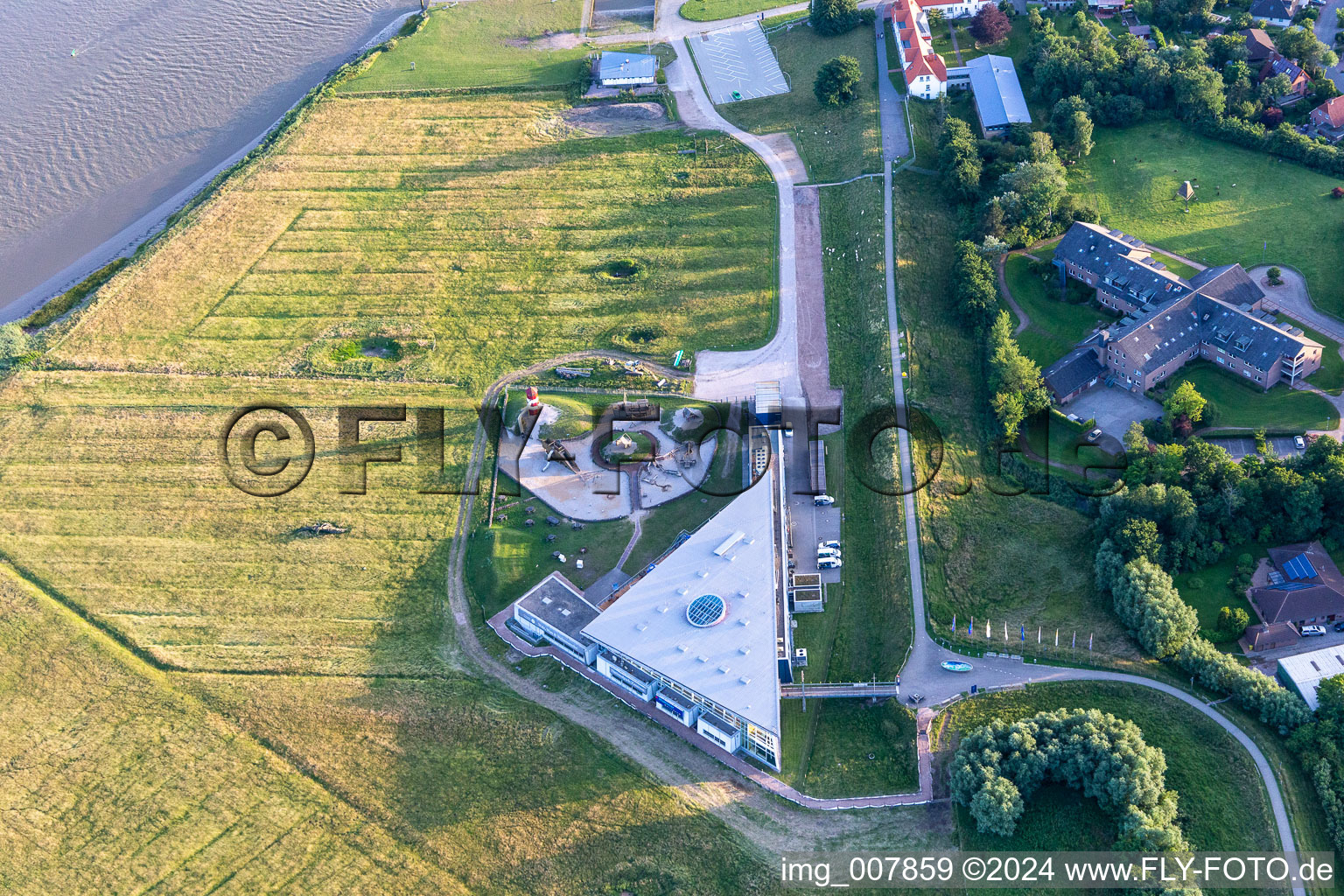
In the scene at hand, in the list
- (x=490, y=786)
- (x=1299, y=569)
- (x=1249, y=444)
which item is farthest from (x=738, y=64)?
(x=490, y=786)

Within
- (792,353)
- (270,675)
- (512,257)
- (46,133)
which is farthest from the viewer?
(46,133)

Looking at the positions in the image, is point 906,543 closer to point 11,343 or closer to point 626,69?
point 626,69

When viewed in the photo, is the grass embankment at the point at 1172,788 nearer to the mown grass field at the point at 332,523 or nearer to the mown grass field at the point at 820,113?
the mown grass field at the point at 332,523

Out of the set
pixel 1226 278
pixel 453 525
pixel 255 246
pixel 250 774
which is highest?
pixel 1226 278

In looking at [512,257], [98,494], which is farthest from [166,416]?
[512,257]

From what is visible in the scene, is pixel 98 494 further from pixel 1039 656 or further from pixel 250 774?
pixel 1039 656
